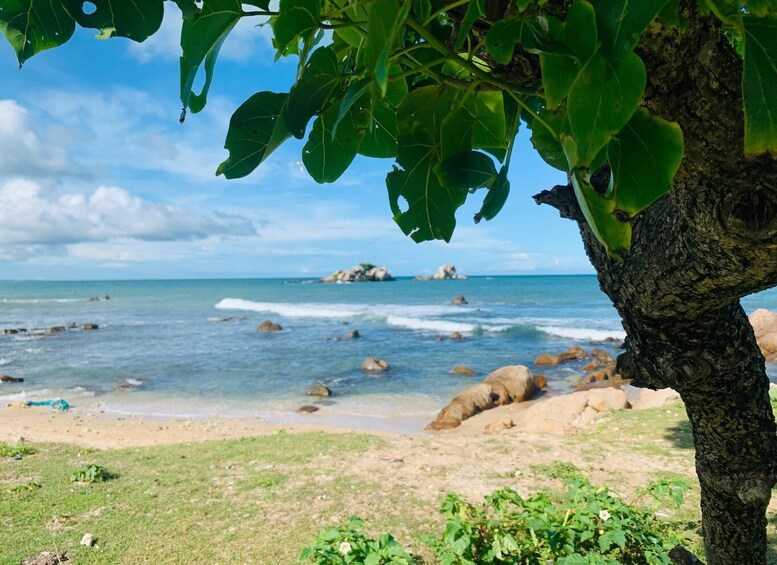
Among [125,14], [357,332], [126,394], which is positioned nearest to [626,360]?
[125,14]

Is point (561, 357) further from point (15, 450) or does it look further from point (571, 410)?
point (15, 450)

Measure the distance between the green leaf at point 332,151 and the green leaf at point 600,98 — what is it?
0.33 meters

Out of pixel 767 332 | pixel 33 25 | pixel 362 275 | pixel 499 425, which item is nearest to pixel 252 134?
pixel 33 25

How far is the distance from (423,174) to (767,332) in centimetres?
1870

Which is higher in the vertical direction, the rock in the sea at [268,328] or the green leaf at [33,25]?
the green leaf at [33,25]

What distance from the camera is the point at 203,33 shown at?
0.46m

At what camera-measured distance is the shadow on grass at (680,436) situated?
6.86 metres

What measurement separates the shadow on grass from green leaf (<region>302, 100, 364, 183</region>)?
7310mm

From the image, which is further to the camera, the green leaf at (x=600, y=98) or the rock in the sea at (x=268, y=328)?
the rock in the sea at (x=268, y=328)

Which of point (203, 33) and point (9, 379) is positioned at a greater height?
point (203, 33)

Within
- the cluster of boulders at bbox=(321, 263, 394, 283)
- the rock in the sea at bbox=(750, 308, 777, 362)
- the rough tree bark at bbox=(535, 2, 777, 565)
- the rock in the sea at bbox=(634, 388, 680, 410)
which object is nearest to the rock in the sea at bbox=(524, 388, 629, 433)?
the rock in the sea at bbox=(634, 388, 680, 410)

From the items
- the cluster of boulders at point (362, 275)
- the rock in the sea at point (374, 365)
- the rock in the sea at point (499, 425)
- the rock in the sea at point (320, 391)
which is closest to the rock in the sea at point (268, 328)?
the rock in the sea at point (374, 365)

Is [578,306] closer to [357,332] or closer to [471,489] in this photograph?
[357,332]

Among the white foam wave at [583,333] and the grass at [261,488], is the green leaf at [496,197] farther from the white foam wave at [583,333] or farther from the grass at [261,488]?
the white foam wave at [583,333]
